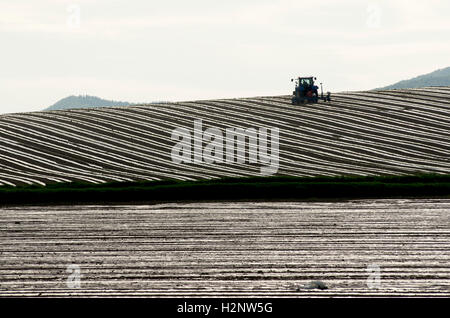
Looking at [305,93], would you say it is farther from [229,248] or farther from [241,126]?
[229,248]

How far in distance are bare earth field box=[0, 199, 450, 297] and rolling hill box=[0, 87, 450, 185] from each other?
349 inches

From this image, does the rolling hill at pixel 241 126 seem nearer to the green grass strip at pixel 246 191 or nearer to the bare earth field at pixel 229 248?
the green grass strip at pixel 246 191

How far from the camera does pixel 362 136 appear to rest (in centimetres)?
4659

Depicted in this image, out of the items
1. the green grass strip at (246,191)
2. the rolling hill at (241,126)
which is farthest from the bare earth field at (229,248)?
the rolling hill at (241,126)

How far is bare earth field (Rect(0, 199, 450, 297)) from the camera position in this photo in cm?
1533

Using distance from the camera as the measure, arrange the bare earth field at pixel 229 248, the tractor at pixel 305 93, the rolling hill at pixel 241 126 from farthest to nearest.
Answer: the tractor at pixel 305 93 < the rolling hill at pixel 241 126 < the bare earth field at pixel 229 248

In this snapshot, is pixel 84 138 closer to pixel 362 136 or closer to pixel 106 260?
pixel 362 136

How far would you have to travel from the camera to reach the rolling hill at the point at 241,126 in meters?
38.2

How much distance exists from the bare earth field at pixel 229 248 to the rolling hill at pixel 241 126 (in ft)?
29.1

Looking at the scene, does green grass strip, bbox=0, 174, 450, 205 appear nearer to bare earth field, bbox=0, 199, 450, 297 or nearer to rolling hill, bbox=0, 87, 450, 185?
bare earth field, bbox=0, 199, 450, 297

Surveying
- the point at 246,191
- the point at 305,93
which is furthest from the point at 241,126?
the point at 246,191

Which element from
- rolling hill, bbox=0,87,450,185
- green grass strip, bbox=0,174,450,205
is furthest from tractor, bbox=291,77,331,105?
green grass strip, bbox=0,174,450,205

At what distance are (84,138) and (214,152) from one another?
11.0 m

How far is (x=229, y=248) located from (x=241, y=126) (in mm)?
30956
